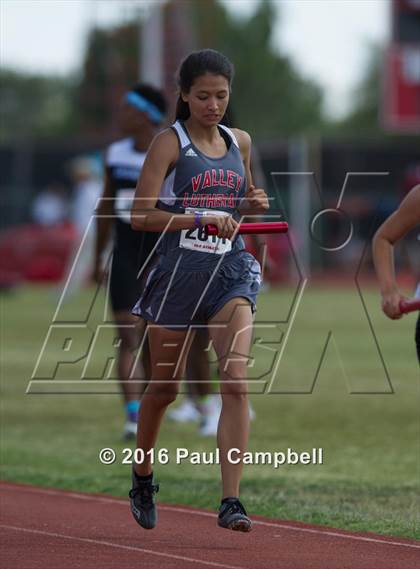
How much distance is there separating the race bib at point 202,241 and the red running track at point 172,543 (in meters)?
1.43

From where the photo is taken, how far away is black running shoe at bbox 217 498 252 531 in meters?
6.73

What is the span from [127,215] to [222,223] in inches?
160

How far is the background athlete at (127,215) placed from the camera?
1092 centimetres

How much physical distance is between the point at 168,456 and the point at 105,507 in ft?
6.36

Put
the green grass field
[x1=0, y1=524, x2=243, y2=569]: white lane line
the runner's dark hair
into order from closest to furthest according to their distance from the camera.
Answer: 1. [x1=0, y1=524, x2=243, y2=569]: white lane line
2. the runner's dark hair
3. the green grass field

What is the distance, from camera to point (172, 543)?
23.8 feet

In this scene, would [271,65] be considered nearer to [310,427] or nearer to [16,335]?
[16,335]

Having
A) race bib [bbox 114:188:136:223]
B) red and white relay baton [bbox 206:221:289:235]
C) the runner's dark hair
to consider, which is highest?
race bib [bbox 114:188:136:223]

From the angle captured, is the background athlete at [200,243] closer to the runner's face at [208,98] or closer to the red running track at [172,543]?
the runner's face at [208,98]

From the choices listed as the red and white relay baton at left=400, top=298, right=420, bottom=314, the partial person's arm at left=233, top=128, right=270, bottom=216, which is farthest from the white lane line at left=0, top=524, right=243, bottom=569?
the partial person's arm at left=233, top=128, right=270, bottom=216

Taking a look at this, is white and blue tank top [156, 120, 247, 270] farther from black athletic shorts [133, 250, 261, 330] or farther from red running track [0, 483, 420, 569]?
red running track [0, 483, 420, 569]

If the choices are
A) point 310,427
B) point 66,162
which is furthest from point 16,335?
point 66,162

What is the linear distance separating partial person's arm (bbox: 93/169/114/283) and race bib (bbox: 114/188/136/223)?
59 mm

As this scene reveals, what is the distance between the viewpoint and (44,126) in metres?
92.4
